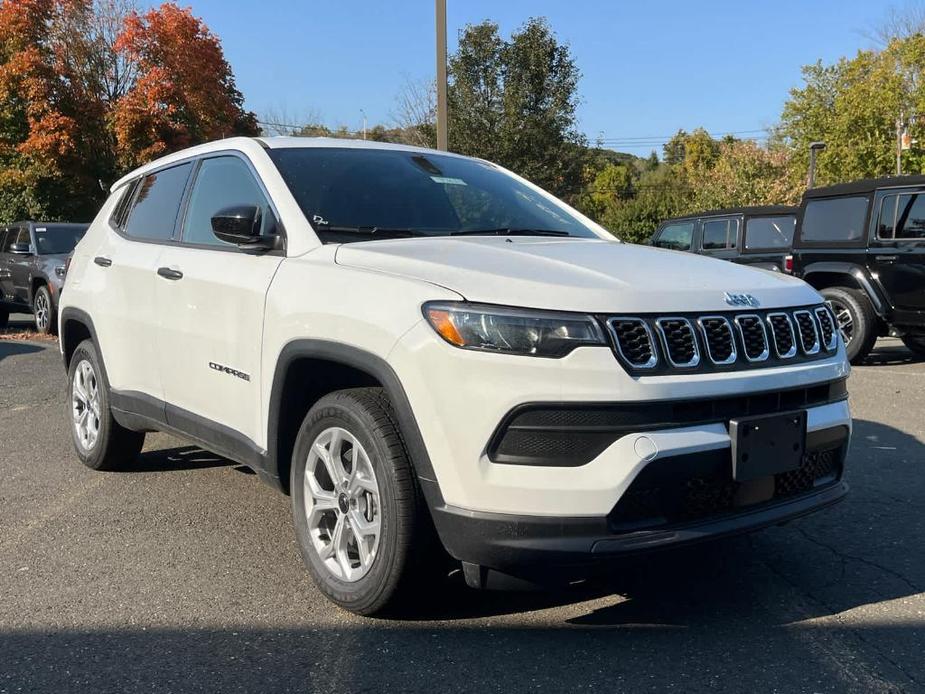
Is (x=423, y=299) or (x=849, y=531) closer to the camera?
(x=423, y=299)

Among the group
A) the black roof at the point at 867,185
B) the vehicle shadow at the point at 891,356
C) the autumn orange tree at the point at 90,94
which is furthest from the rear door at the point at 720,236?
the autumn orange tree at the point at 90,94

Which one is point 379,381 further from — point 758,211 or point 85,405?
point 758,211

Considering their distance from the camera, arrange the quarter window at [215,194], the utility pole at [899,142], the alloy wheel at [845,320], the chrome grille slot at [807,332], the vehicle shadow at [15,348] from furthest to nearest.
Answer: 1. the utility pole at [899,142]
2. the vehicle shadow at [15,348]
3. the alloy wheel at [845,320]
4. the quarter window at [215,194]
5. the chrome grille slot at [807,332]

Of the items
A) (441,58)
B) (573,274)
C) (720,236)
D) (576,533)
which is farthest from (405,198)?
(720,236)

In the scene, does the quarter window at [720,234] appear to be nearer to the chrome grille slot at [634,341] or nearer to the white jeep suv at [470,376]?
the white jeep suv at [470,376]

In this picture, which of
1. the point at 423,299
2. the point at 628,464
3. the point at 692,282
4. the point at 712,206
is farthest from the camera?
the point at 712,206

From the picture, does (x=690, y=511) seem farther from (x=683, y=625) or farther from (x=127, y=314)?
(x=127, y=314)

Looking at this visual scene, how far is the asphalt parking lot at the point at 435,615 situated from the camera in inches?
108

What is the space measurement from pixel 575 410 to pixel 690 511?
0.55m

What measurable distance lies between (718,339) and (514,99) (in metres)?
20.5

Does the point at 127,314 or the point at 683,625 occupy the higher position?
the point at 127,314

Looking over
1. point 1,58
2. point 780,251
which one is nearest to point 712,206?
point 780,251

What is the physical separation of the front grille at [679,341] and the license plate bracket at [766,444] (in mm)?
245

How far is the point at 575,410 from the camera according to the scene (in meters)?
2.59
